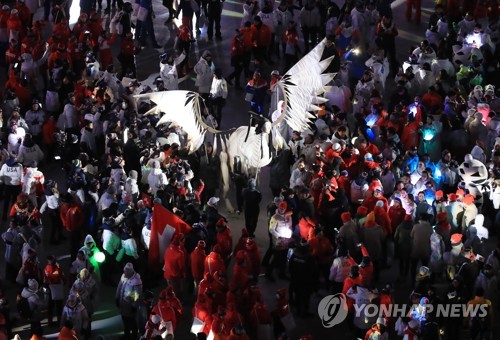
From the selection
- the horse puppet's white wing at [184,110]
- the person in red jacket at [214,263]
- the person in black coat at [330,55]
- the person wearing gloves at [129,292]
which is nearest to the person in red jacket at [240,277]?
the person in red jacket at [214,263]

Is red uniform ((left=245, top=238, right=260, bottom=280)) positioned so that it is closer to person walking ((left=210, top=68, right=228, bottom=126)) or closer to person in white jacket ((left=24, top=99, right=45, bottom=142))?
person walking ((left=210, top=68, right=228, bottom=126))

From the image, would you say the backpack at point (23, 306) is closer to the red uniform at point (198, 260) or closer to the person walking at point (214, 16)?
the red uniform at point (198, 260)

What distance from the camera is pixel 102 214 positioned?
21.1 meters

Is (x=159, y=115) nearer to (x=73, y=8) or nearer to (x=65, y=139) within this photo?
(x=65, y=139)

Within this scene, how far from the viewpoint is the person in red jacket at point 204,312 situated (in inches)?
731

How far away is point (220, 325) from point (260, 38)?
10398 mm

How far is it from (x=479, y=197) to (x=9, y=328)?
7.84 metres

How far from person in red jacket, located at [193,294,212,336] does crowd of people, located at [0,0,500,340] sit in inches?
1.0

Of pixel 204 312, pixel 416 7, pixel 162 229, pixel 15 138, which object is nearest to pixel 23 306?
pixel 162 229

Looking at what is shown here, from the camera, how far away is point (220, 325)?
1822 centimetres

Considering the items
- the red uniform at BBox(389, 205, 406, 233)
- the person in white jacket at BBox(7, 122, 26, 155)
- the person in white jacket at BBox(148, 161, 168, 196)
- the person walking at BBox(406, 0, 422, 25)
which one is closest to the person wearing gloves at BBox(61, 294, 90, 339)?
the person in white jacket at BBox(148, 161, 168, 196)

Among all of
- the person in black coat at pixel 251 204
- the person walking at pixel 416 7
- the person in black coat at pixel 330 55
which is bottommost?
the person walking at pixel 416 7

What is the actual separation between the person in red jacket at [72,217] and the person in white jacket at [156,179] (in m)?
1.54

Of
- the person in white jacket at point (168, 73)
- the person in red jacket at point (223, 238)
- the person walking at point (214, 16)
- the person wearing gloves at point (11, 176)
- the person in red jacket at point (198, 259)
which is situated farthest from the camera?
the person walking at point (214, 16)
